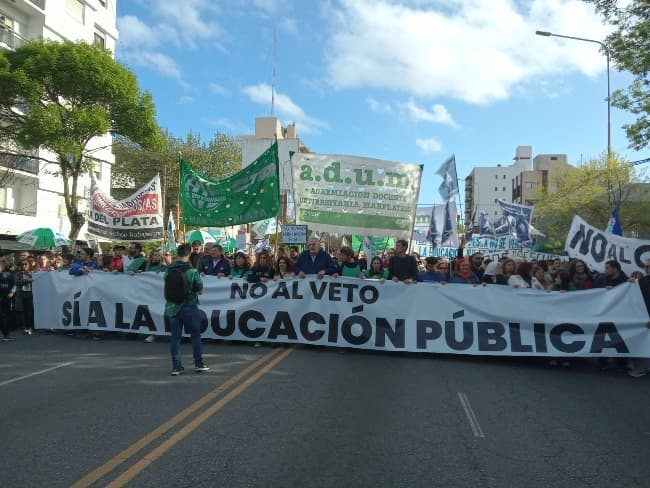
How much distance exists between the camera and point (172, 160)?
4678 centimetres

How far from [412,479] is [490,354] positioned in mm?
5415

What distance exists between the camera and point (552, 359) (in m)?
9.28

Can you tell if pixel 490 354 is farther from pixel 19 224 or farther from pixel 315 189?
pixel 19 224

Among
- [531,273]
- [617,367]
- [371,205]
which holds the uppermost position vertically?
[371,205]

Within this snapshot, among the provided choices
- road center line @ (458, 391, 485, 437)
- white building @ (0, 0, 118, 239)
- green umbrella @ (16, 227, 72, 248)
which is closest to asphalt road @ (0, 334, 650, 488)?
road center line @ (458, 391, 485, 437)

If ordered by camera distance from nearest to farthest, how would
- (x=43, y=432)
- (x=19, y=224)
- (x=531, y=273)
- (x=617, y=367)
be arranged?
(x=43, y=432) → (x=617, y=367) → (x=531, y=273) → (x=19, y=224)

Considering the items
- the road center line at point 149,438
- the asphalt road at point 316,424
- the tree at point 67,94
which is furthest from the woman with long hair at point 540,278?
the tree at point 67,94

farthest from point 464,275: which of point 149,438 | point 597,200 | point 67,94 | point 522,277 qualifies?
point 597,200

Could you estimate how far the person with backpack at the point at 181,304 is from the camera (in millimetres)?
7641

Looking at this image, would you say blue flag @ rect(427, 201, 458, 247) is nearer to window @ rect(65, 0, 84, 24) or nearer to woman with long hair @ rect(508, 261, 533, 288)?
woman with long hair @ rect(508, 261, 533, 288)

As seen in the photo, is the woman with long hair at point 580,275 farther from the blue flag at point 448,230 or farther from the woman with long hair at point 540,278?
the blue flag at point 448,230

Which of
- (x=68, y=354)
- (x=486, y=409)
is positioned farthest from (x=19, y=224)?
(x=486, y=409)

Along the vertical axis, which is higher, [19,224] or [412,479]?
[19,224]

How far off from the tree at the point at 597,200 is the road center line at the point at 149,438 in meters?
36.5
